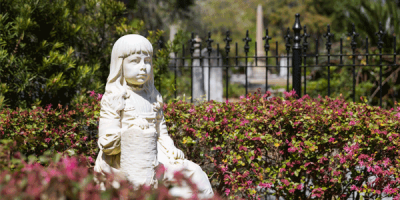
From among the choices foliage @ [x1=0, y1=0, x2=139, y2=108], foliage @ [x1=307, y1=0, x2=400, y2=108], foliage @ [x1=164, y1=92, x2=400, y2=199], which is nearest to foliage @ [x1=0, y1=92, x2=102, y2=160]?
foliage @ [x1=0, y1=0, x2=139, y2=108]

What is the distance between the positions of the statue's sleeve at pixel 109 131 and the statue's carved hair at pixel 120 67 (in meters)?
0.04

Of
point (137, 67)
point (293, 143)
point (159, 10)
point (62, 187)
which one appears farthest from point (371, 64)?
point (159, 10)

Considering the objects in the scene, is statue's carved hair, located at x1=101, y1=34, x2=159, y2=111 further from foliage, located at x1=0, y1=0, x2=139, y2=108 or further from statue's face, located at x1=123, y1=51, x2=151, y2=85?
foliage, located at x1=0, y1=0, x2=139, y2=108

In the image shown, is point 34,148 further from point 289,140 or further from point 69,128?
point 289,140

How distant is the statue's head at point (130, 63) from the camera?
297 centimetres

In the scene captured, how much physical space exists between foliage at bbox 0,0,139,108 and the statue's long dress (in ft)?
6.91

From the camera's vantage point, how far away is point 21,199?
140 cm

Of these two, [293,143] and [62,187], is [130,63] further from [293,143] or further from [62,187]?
[293,143]

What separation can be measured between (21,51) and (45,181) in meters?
3.95

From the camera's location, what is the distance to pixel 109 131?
2902mm

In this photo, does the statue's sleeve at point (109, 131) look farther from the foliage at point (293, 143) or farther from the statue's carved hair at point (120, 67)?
the foliage at point (293, 143)

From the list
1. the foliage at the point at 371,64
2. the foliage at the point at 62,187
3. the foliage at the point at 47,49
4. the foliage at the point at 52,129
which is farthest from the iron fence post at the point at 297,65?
the foliage at the point at 62,187

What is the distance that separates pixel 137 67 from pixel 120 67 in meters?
0.17

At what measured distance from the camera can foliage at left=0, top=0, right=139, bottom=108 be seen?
15.7 ft
